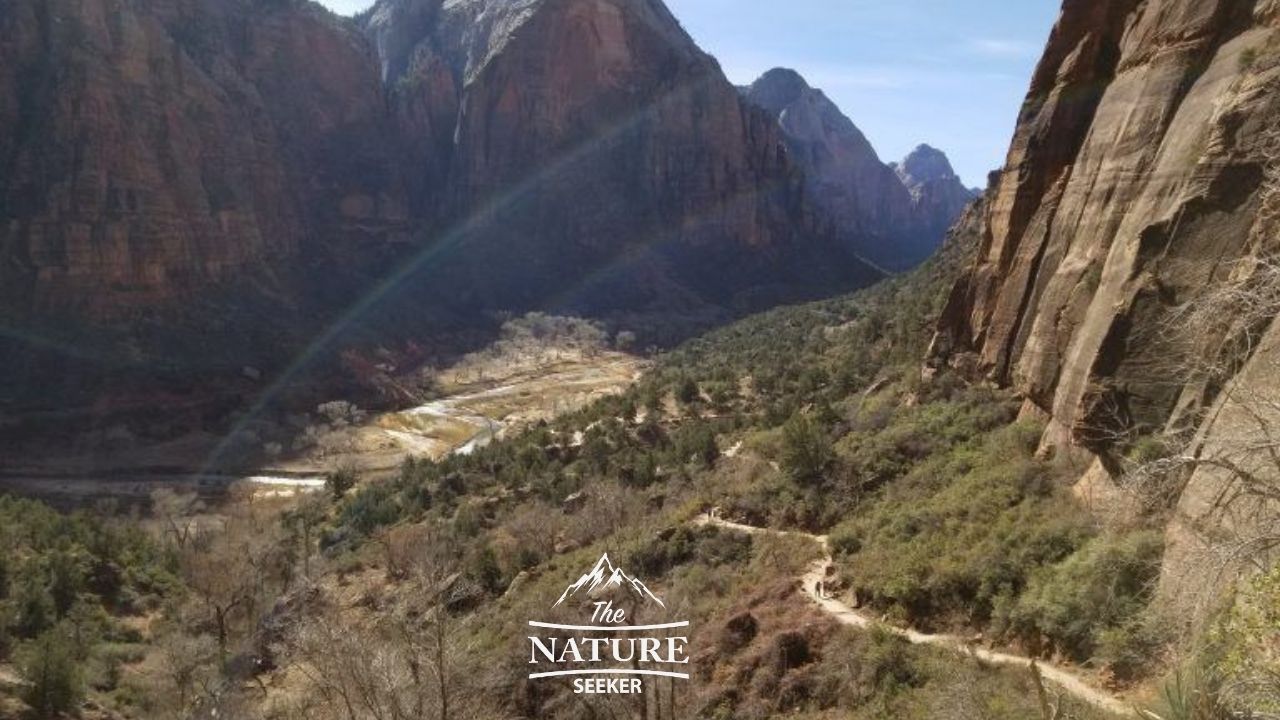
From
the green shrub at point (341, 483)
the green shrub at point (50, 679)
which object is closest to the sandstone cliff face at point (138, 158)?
the green shrub at point (341, 483)

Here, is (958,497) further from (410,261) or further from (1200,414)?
(410,261)

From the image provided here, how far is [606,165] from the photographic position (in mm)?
142625

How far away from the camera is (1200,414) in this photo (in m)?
12.5

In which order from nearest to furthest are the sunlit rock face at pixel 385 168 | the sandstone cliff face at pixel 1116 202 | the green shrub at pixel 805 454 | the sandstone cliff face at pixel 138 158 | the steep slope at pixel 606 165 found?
1. the sandstone cliff face at pixel 1116 202
2. the green shrub at pixel 805 454
3. the sandstone cliff face at pixel 138 158
4. the sunlit rock face at pixel 385 168
5. the steep slope at pixel 606 165

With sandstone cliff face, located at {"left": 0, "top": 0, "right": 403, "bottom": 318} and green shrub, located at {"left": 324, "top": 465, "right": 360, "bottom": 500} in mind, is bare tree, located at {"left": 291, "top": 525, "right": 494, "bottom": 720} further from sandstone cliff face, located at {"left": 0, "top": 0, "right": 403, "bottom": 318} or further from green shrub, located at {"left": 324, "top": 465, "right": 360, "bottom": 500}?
sandstone cliff face, located at {"left": 0, "top": 0, "right": 403, "bottom": 318}

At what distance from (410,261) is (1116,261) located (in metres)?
119

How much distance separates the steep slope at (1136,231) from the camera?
12664mm

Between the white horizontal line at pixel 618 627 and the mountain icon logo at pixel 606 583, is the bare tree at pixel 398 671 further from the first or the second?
the mountain icon logo at pixel 606 583

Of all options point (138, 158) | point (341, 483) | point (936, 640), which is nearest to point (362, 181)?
point (138, 158)

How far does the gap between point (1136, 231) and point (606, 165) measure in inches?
5162

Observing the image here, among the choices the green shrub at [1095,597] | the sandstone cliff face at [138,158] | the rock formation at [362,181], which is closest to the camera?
the green shrub at [1095,597]

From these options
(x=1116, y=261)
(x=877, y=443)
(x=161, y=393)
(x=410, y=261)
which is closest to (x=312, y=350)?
(x=161, y=393)

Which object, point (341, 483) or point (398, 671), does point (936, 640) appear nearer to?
point (398, 671)

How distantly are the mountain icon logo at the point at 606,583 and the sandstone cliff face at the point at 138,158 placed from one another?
8028 centimetres
